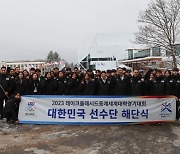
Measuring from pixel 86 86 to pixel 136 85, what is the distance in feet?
5.04

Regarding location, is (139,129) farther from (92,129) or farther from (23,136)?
(23,136)

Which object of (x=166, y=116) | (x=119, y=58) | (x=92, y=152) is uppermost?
(x=119, y=58)

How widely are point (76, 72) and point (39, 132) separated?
2.61 m

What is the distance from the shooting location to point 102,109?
7.75 meters

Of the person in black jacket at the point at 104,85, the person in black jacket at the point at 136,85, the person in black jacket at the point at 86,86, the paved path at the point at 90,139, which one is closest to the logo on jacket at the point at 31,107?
the paved path at the point at 90,139

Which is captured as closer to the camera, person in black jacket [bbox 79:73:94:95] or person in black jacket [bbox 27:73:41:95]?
person in black jacket [bbox 79:73:94:95]

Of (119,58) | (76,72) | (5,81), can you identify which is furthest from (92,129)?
(119,58)

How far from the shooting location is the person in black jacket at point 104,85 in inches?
319

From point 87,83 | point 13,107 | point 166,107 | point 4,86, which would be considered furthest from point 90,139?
point 4,86

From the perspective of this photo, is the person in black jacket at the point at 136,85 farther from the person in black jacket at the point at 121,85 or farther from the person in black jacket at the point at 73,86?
the person in black jacket at the point at 73,86

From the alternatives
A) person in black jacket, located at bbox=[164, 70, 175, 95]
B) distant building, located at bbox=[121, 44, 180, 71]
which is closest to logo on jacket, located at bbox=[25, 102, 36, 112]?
person in black jacket, located at bbox=[164, 70, 175, 95]

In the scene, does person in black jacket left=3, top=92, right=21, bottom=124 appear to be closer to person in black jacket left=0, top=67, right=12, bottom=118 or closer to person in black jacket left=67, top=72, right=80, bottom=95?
person in black jacket left=0, top=67, right=12, bottom=118

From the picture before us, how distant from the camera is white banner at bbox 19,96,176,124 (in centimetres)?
769

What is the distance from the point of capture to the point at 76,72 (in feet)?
29.4
